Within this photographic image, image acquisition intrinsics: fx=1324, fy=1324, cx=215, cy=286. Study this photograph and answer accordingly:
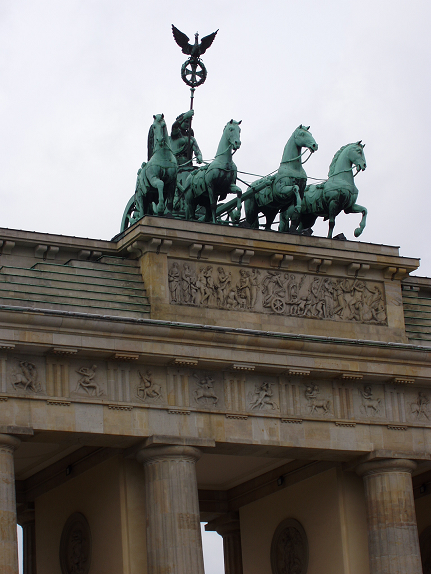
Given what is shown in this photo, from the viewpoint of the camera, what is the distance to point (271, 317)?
32094 mm

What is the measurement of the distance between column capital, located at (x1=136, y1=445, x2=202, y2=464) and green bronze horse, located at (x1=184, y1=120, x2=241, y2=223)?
651 centimetres

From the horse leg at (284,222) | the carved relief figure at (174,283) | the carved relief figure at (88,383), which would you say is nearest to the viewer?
the carved relief figure at (88,383)

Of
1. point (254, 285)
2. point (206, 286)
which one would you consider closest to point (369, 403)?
point (254, 285)

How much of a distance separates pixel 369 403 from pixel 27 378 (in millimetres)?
8642

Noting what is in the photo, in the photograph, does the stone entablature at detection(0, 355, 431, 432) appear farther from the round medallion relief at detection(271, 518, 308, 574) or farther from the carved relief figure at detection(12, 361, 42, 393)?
the round medallion relief at detection(271, 518, 308, 574)

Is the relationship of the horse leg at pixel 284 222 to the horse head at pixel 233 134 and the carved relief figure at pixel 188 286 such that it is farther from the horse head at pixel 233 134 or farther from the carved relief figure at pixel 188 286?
the carved relief figure at pixel 188 286

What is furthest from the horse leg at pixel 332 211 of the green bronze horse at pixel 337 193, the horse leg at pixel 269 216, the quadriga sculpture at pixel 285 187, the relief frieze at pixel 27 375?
the relief frieze at pixel 27 375

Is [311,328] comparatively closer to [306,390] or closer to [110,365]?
[306,390]

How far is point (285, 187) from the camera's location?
34.3 metres

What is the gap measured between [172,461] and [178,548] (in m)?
1.94

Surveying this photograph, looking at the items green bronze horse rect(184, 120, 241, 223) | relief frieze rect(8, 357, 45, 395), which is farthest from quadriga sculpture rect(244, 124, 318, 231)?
relief frieze rect(8, 357, 45, 395)

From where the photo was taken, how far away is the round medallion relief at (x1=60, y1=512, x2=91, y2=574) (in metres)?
31.9

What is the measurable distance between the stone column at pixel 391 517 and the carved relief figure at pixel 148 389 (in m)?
5.67

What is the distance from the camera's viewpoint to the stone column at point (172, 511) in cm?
2892
